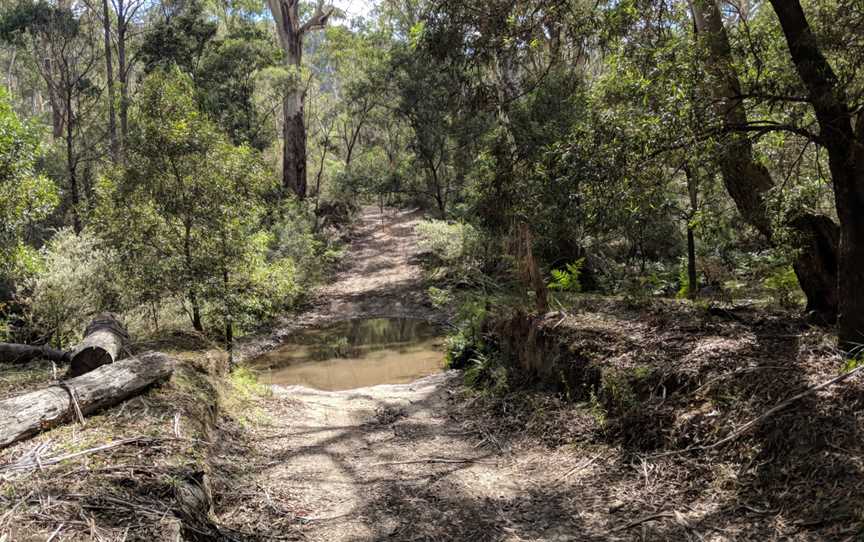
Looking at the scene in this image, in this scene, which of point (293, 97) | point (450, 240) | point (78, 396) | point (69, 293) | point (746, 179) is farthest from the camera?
point (293, 97)

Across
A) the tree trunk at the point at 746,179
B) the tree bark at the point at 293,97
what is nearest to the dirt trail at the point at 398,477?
the tree trunk at the point at 746,179

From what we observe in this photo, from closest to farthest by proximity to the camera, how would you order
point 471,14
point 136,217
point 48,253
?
point 471,14, point 136,217, point 48,253

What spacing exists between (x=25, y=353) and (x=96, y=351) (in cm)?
386

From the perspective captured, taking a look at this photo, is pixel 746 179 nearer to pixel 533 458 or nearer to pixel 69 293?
pixel 533 458

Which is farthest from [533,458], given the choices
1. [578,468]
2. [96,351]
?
[96,351]

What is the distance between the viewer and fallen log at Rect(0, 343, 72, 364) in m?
9.54

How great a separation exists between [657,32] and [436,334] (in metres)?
11.3

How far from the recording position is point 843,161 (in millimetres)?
4824

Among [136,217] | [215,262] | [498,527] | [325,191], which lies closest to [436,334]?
[215,262]

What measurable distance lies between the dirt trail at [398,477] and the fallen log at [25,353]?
3.63 metres

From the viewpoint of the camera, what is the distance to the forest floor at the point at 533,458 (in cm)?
375

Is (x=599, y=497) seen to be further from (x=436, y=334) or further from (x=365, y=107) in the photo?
(x=365, y=107)

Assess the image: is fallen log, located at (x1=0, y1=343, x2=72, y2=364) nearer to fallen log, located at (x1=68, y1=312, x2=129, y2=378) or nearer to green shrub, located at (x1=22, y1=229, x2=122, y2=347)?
Result: green shrub, located at (x1=22, y1=229, x2=122, y2=347)

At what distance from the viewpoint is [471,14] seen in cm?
661
